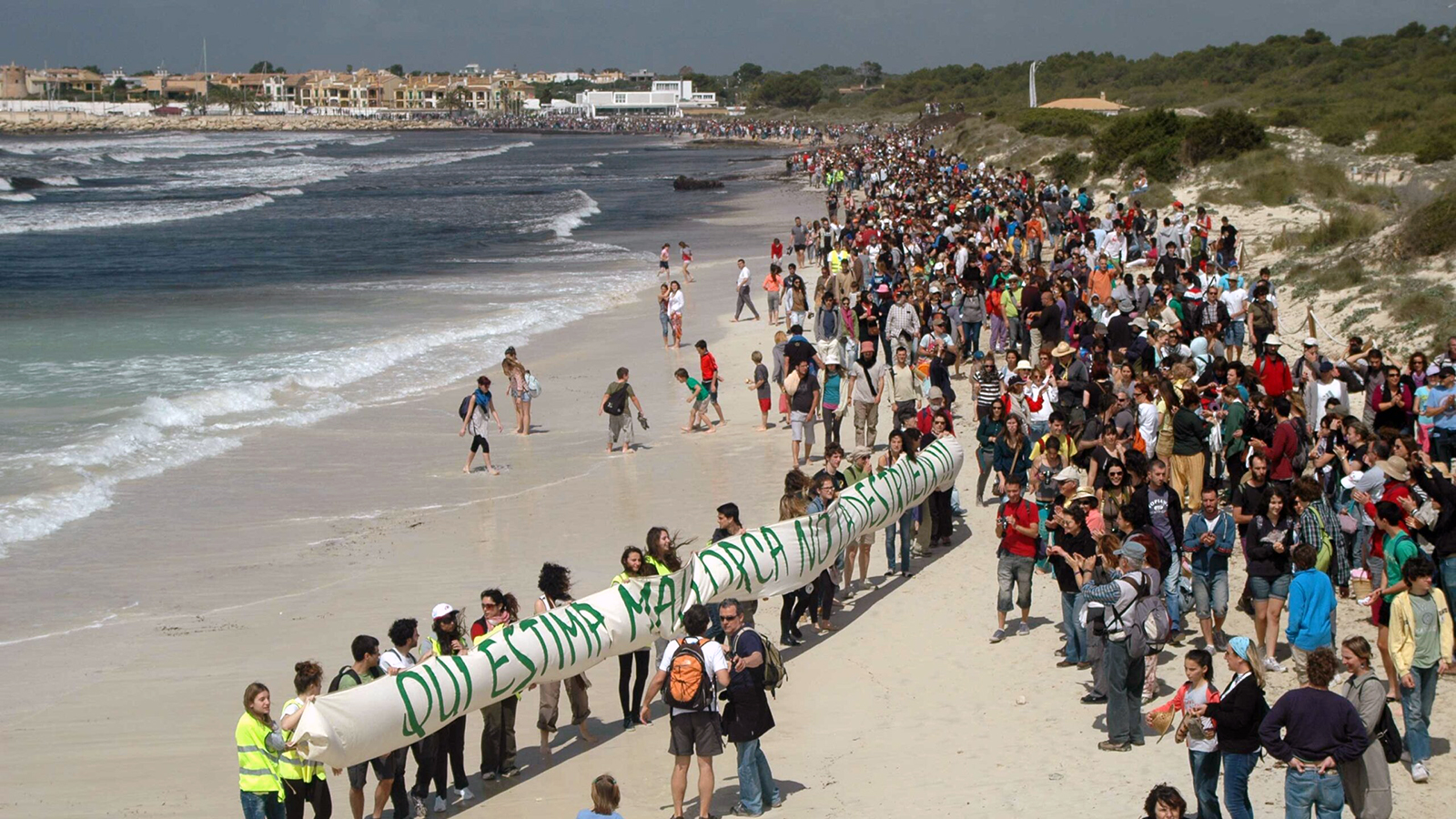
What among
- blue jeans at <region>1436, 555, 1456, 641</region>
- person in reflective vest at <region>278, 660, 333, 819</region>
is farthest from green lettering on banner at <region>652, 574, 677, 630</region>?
blue jeans at <region>1436, 555, 1456, 641</region>

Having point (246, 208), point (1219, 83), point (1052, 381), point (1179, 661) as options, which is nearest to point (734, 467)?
point (1052, 381)

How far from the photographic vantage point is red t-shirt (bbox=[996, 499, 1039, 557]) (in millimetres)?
9688

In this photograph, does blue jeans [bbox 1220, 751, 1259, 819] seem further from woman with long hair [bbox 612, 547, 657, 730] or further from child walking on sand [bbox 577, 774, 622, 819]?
woman with long hair [bbox 612, 547, 657, 730]

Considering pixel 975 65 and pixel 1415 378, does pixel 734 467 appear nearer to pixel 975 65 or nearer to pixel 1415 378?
pixel 1415 378

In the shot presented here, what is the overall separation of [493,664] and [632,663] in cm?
143

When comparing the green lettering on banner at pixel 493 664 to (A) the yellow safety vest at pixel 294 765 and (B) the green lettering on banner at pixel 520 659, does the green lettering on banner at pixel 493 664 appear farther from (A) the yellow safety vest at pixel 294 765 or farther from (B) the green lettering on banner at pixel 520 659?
(A) the yellow safety vest at pixel 294 765

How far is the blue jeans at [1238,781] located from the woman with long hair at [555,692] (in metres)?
4.02

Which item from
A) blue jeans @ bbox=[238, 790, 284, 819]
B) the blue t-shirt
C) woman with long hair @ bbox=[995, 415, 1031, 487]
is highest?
the blue t-shirt

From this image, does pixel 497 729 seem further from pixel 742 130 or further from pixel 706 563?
pixel 742 130

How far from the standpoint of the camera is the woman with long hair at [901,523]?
451 inches

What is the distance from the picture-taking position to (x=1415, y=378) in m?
12.5

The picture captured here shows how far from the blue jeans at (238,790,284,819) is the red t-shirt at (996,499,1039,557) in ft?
17.3

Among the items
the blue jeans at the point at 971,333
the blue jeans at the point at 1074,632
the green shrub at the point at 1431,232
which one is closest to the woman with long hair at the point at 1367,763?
the blue jeans at the point at 1074,632

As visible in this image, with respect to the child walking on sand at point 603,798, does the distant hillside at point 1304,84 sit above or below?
above
